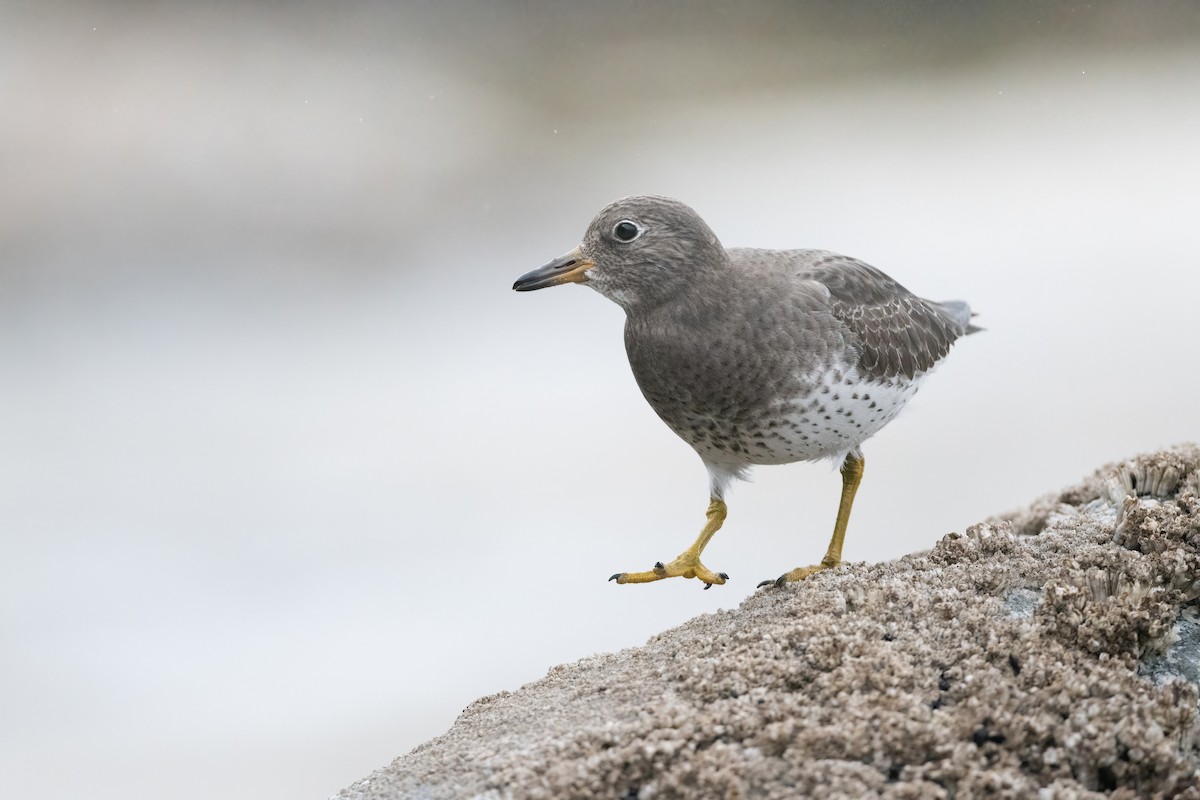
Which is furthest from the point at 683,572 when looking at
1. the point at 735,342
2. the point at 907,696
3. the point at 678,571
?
the point at 907,696

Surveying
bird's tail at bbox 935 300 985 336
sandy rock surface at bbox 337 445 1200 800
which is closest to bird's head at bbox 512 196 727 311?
sandy rock surface at bbox 337 445 1200 800

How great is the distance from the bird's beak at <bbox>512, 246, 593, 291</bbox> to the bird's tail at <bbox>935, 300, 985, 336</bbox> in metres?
2.09

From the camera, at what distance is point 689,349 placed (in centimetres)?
462

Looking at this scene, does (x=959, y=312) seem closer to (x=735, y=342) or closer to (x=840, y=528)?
(x=840, y=528)

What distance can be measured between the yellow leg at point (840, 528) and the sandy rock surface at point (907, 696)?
527mm

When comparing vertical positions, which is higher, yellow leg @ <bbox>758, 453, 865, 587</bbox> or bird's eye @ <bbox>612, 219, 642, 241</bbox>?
bird's eye @ <bbox>612, 219, 642, 241</bbox>

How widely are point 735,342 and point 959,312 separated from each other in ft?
7.03

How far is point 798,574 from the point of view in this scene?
460 cm

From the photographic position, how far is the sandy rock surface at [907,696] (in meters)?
2.72

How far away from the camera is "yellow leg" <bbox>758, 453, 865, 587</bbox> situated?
456 cm

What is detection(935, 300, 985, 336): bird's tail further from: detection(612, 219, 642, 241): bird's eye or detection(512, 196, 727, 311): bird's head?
detection(612, 219, 642, 241): bird's eye

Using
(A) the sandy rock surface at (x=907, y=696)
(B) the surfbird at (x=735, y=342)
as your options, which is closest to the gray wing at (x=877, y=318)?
(B) the surfbird at (x=735, y=342)

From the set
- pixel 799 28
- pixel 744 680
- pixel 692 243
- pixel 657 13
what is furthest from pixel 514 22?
pixel 744 680

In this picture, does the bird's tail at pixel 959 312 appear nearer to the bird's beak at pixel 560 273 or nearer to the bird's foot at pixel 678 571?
the bird's foot at pixel 678 571
